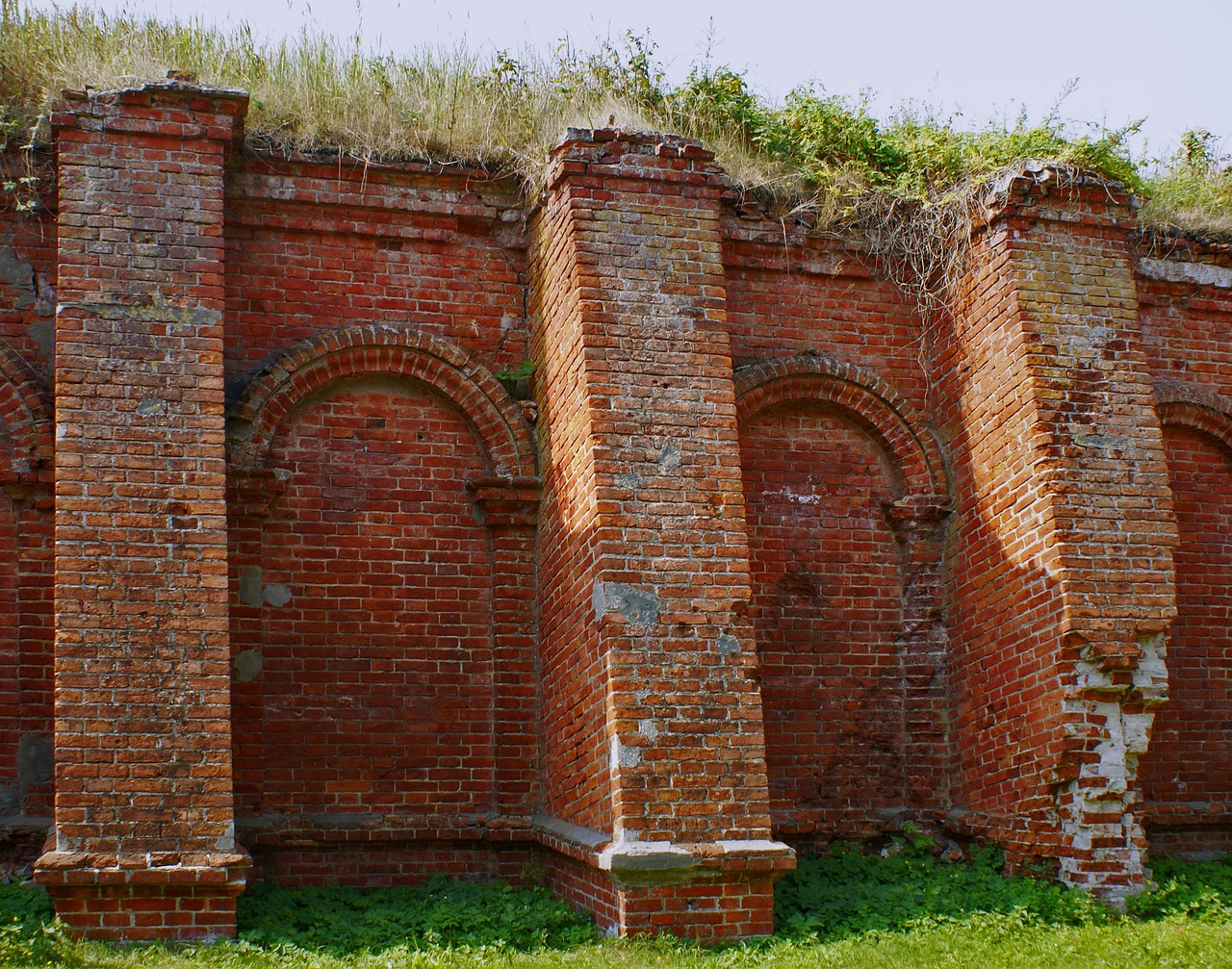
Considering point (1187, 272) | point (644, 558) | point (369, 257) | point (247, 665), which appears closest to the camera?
point (644, 558)

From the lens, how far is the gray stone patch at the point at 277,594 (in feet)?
25.4

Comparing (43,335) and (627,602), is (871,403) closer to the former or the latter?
(627,602)

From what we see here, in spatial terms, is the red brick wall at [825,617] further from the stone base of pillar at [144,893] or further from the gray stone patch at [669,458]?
the stone base of pillar at [144,893]

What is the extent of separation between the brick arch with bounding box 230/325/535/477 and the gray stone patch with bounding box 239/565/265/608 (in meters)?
0.65

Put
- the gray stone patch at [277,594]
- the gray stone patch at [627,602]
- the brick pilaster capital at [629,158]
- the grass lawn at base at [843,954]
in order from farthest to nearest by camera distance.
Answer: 1. the brick pilaster capital at [629,158]
2. the gray stone patch at [277,594]
3. the gray stone patch at [627,602]
4. the grass lawn at base at [843,954]

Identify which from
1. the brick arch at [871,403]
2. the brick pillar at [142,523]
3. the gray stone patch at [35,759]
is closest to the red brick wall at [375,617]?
the brick pillar at [142,523]

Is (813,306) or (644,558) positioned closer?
(644,558)

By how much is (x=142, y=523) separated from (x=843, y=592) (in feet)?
14.5

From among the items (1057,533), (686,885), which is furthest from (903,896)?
(1057,533)

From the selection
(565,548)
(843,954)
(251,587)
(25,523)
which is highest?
(25,523)

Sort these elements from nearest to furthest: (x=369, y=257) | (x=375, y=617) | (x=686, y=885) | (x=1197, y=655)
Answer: (x=686, y=885), (x=375, y=617), (x=369, y=257), (x=1197, y=655)

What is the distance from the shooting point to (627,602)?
280 inches

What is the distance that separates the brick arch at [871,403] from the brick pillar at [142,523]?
3.63 meters

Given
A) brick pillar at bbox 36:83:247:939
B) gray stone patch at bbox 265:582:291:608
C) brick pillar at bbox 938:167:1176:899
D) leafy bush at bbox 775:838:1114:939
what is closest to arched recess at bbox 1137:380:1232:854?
brick pillar at bbox 938:167:1176:899
